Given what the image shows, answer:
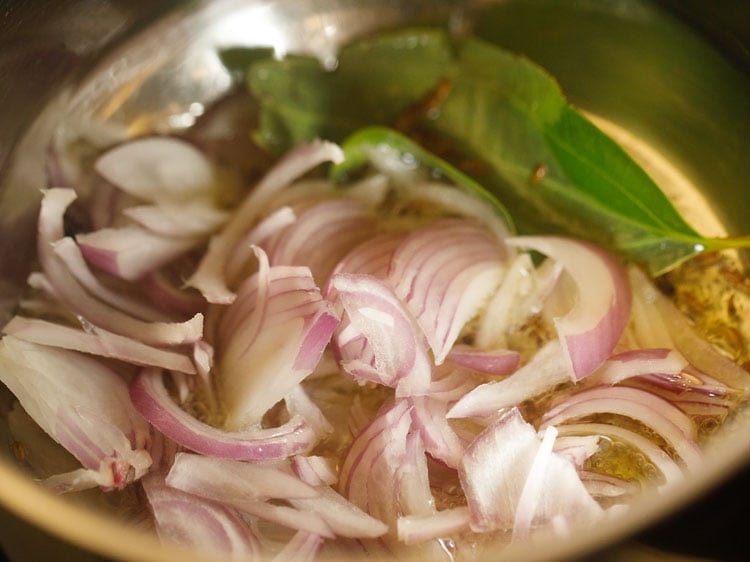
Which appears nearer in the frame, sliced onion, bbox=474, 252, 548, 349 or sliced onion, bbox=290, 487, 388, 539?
sliced onion, bbox=290, 487, 388, 539

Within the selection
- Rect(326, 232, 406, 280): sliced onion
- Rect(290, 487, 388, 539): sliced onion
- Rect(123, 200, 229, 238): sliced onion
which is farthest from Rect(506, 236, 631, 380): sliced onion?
Rect(123, 200, 229, 238): sliced onion

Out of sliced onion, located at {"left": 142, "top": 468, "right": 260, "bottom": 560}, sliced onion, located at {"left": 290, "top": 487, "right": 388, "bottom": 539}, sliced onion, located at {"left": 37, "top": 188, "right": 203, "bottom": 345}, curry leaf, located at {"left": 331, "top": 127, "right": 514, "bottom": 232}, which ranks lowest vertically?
sliced onion, located at {"left": 142, "top": 468, "right": 260, "bottom": 560}

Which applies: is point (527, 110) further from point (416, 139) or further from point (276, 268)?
point (276, 268)

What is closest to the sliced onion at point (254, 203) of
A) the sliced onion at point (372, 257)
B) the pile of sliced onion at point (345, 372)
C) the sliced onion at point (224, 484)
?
the pile of sliced onion at point (345, 372)

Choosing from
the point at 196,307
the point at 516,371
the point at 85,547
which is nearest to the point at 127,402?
the point at 196,307

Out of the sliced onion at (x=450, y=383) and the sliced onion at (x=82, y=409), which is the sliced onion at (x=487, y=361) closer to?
the sliced onion at (x=450, y=383)

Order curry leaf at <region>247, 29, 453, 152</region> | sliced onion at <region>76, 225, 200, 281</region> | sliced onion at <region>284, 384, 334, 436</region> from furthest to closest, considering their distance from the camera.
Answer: curry leaf at <region>247, 29, 453, 152</region> < sliced onion at <region>76, 225, 200, 281</region> < sliced onion at <region>284, 384, 334, 436</region>

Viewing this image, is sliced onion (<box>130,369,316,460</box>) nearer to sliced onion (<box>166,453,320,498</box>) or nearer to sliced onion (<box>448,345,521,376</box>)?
sliced onion (<box>166,453,320,498</box>)
